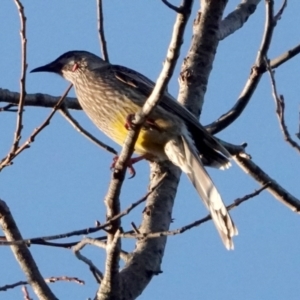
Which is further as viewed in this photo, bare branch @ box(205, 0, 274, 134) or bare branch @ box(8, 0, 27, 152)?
bare branch @ box(205, 0, 274, 134)

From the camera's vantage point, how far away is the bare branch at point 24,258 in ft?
12.5

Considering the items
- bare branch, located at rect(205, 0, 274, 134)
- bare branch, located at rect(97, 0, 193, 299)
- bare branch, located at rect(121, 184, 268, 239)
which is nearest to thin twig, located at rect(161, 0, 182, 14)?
bare branch, located at rect(97, 0, 193, 299)

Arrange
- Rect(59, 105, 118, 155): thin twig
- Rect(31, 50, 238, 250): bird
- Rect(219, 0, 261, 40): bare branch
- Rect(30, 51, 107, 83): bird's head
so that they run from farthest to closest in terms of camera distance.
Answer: Rect(30, 51, 107, 83): bird's head < Rect(219, 0, 261, 40): bare branch < Rect(59, 105, 118, 155): thin twig < Rect(31, 50, 238, 250): bird

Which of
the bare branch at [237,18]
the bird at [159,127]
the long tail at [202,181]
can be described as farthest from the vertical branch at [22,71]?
the bare branch at [237,18]

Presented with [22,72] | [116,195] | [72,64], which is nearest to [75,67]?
[72,64]

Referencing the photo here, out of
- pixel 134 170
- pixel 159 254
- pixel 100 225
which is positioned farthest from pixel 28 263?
pixel 134 170

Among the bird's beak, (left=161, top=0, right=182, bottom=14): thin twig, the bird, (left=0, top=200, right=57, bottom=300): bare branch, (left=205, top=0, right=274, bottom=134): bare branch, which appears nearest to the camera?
(left=161, top=0, right=182, bottom=14): thin twig

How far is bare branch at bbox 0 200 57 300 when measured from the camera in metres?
3.81

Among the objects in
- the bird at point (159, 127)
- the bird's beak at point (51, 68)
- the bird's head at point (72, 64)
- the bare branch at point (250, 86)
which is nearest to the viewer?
the bare branch at point (250, 86)

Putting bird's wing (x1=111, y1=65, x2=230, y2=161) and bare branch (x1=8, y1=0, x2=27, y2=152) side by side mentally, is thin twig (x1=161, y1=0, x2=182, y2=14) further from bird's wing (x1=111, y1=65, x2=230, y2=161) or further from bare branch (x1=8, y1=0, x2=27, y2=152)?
bird's wing (x1=111, y1=65, x2=230, y2=161)

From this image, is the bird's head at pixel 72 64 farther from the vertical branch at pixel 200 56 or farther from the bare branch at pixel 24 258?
the bare branch at pixel 24 258

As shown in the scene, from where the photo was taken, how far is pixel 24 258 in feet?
12.7

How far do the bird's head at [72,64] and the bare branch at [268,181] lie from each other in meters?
1.70

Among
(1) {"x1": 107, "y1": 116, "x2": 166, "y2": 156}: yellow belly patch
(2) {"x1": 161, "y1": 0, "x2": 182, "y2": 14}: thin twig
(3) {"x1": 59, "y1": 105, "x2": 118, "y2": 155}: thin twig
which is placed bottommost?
(2) {"x1": 161, "y1": 0, "x2": 182, "y2": 14}: thin twig
